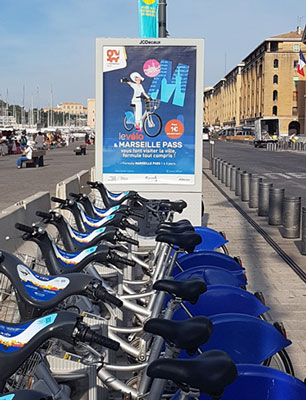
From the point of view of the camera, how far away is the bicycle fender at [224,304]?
3.76 meters

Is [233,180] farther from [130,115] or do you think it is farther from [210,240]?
[210,240]

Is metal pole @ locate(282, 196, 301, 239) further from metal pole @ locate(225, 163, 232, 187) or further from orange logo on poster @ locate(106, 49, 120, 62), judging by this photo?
metal pole @ locate(225, 163, 232, 187)

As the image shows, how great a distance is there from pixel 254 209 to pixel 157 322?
11.5m

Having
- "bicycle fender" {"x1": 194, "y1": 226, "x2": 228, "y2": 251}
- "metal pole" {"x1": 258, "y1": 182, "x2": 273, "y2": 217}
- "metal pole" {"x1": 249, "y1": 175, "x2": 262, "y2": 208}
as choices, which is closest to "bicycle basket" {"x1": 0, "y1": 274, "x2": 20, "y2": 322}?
"bicycle fender" {"x1": 194, "y1": 226, "x2": 228, "y2": 251}

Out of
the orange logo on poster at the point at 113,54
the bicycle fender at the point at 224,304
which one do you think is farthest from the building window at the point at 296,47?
the bicycle fender at the point at 224,304

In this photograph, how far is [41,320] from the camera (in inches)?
82.9

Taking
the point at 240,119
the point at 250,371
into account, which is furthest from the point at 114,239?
the point at 240,119

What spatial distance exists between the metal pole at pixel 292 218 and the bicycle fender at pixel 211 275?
18.0 feet

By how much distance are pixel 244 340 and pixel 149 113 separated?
17.2 ft

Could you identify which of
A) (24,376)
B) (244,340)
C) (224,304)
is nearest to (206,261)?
(224,304)

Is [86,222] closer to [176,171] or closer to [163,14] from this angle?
[176,171]

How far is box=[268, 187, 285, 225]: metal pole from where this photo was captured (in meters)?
10.9

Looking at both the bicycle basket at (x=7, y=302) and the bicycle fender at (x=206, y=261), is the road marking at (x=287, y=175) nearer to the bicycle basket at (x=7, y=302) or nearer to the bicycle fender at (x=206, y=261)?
the bicycle fender at (x=206, y=261)

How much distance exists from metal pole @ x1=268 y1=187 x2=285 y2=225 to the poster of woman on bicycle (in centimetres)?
328
